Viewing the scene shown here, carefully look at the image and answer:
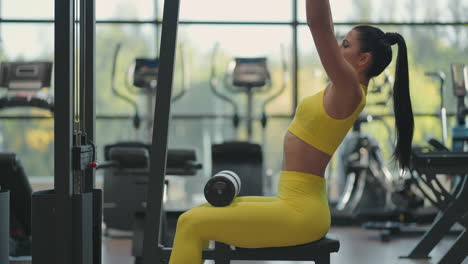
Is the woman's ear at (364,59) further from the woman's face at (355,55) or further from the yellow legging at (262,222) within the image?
the yellow legging at (262,222)

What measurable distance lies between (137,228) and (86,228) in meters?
1.13

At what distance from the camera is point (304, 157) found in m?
2.51

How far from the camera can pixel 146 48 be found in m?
7.43

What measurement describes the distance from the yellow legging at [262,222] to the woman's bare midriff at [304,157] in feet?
0.08

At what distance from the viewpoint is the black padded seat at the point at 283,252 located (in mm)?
2559

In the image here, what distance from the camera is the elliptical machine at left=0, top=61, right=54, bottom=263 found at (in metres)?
4.48

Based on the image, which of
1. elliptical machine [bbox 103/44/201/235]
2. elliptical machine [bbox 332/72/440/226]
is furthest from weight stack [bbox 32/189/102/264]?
elliptical machine [bbox 332/72/440/226]

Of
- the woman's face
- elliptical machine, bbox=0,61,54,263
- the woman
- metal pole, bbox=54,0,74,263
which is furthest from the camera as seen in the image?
elliptical machine, bbox=0,61,54,263

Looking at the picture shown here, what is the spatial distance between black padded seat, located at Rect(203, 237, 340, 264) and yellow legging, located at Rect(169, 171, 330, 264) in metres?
0.04

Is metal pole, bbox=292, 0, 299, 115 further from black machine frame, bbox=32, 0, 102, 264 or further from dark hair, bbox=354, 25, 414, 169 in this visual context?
dark hair, bbox=354, 25, 414, 169

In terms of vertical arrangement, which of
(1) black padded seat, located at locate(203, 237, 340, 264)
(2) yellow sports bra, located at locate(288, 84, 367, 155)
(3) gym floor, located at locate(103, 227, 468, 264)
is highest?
(2) yellow sports bra, located at locate(288, 84, 367, 155)

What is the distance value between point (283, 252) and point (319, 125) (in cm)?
48

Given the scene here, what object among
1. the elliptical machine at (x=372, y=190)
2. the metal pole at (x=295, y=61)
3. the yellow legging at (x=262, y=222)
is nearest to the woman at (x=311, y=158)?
the yellow legging at (x=262, y=222)

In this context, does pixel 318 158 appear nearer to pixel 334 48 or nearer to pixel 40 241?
pixel 334 48
